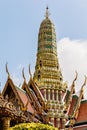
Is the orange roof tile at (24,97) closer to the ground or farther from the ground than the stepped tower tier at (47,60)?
closer to the ground

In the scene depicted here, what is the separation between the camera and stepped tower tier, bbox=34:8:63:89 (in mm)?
21159

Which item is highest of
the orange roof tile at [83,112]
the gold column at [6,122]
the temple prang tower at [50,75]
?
the temple prang tower at [50,75]

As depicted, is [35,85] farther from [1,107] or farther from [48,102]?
[1,107]

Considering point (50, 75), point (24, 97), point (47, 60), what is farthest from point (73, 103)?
point (24, 97)

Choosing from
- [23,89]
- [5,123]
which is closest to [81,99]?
[23,89]

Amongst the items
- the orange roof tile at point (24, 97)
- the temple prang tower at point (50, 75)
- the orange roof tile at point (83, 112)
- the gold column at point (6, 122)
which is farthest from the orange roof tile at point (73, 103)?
the gold column at point (6, 122)

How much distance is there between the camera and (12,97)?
1938 cm

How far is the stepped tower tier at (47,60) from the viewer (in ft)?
69.4

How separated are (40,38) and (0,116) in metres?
10.5

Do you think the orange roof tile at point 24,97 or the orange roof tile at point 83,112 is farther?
the orange roof tile at point 83,112

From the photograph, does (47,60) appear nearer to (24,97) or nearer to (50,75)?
(50,75)

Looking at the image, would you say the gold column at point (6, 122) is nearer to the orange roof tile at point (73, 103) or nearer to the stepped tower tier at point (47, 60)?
the stepped tower tier at point (47, 60)

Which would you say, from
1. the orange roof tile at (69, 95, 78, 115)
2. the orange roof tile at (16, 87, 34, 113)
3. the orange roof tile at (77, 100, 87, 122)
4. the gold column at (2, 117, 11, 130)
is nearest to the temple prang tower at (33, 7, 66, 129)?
the orange roof tile at (69, 95, 78, 115)

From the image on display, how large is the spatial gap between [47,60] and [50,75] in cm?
101
